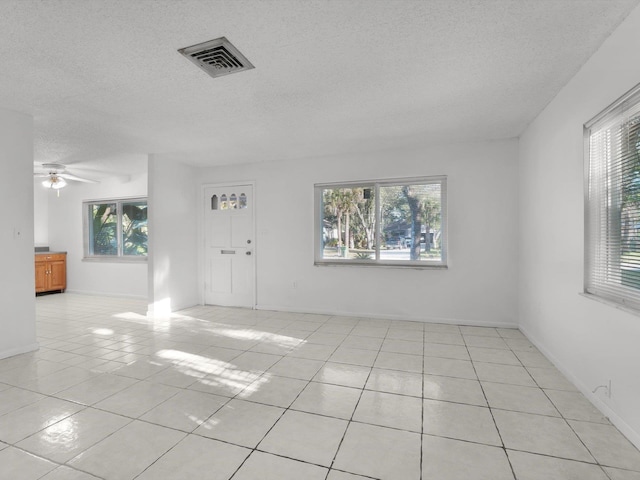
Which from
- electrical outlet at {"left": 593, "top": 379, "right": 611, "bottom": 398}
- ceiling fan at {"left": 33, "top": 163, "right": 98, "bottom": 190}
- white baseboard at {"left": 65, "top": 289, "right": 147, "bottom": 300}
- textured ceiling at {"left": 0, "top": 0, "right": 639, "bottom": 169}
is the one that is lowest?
white baseboard at {"left": 65, "top": 289, "right": 147, "bottom": 300}

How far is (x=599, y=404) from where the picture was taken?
2195 mm

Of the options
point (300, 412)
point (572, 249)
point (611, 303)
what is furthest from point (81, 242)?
point (611, 303)

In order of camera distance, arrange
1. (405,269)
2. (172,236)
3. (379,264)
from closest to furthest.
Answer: (405,269) < (379,264) < (172,236)

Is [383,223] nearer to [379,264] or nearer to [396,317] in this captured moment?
[379,264]

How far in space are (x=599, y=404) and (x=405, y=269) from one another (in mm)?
2570

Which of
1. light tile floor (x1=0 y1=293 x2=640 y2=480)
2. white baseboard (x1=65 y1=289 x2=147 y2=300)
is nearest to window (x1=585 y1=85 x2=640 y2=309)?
light tile floor (x1=0 y1=293 x2=640 y2=480)

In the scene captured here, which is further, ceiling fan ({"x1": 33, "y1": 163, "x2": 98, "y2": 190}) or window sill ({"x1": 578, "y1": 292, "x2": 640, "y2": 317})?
ceiling fan ({"x1": 33, "y1": 163, "x2": 98, "y2": 190})

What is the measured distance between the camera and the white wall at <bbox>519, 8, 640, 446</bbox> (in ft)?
6.34

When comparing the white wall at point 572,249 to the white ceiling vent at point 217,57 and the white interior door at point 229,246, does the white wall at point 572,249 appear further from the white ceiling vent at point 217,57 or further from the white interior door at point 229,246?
the white interior door at point 229,246

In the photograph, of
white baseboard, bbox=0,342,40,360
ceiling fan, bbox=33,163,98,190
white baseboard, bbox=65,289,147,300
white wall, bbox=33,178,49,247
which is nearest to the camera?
white baseboard, bbox=0,342,40,360

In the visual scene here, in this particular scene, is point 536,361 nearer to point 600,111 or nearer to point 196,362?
point 600,111

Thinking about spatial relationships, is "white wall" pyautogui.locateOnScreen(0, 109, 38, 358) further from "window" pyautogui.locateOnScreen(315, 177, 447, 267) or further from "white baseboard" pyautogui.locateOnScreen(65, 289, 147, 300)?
"window" pyautogui.locateOnScreen(315, 177, 447, 267)

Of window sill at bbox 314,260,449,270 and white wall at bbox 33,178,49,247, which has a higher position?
white wall at bbox 33,178,49,247

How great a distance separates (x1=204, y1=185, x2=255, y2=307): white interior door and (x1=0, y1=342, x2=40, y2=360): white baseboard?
8.28 feet
